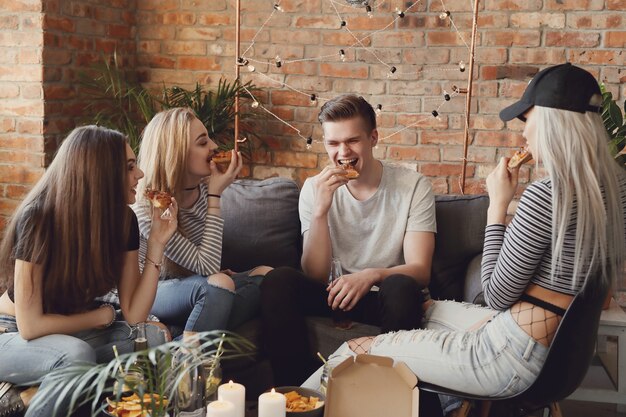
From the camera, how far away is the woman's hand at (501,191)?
2.22 m

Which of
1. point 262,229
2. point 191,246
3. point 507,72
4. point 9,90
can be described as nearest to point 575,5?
point 507,72

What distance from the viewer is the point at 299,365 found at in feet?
8.57

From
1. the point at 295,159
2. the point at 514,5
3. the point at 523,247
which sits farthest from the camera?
the point at 295,159

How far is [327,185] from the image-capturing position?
2.79m

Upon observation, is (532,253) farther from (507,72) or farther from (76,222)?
(507,72)

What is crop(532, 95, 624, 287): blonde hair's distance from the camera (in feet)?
6.13

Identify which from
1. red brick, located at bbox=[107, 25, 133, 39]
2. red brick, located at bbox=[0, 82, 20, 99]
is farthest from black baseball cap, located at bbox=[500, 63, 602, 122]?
red brick, located at bbox=[107, 25, 133, 39]

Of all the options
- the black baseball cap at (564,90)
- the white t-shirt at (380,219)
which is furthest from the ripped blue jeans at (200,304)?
the black baseball cap at (564,90)

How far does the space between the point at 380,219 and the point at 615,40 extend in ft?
5.36

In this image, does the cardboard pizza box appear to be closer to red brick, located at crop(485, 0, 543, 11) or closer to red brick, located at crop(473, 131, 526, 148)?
red brick, located at crop(473, 131, 526, 148)

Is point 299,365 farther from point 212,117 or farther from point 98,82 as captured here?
point 98,82

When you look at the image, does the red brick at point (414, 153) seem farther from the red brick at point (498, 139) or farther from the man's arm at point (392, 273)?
the man's arm at point (392, 273)

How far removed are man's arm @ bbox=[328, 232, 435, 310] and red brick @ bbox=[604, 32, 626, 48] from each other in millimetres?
1515

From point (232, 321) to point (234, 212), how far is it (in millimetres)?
633
